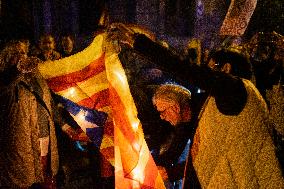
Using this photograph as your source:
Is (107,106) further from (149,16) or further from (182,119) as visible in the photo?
(149,16)

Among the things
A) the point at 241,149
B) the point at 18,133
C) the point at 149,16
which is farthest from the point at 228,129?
the point at 149,16

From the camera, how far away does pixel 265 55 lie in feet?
17.2

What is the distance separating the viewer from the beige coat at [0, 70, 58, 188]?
4.30 meters

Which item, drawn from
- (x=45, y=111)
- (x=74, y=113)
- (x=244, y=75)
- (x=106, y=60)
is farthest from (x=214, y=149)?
(x=45, y=111)

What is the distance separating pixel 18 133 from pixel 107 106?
120cm

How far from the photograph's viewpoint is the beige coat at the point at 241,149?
8.13 feet

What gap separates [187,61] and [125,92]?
1.28 m

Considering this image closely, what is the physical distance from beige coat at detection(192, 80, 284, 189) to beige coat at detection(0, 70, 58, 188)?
229cm

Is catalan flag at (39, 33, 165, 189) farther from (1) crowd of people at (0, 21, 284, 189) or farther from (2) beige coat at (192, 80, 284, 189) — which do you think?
(2) beige coat at (192, 80, 284, 189)

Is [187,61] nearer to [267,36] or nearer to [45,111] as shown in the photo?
[45,111]

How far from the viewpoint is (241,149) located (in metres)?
2.56

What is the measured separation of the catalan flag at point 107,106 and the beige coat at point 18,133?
1.34 feet

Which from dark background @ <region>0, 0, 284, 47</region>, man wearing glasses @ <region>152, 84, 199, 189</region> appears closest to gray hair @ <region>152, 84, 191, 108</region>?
man wearing glasses @ <region>152, 84, 199, 189</region>

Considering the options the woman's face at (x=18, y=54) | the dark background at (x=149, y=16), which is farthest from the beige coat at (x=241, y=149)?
the dark background at (x=149, y=16)
